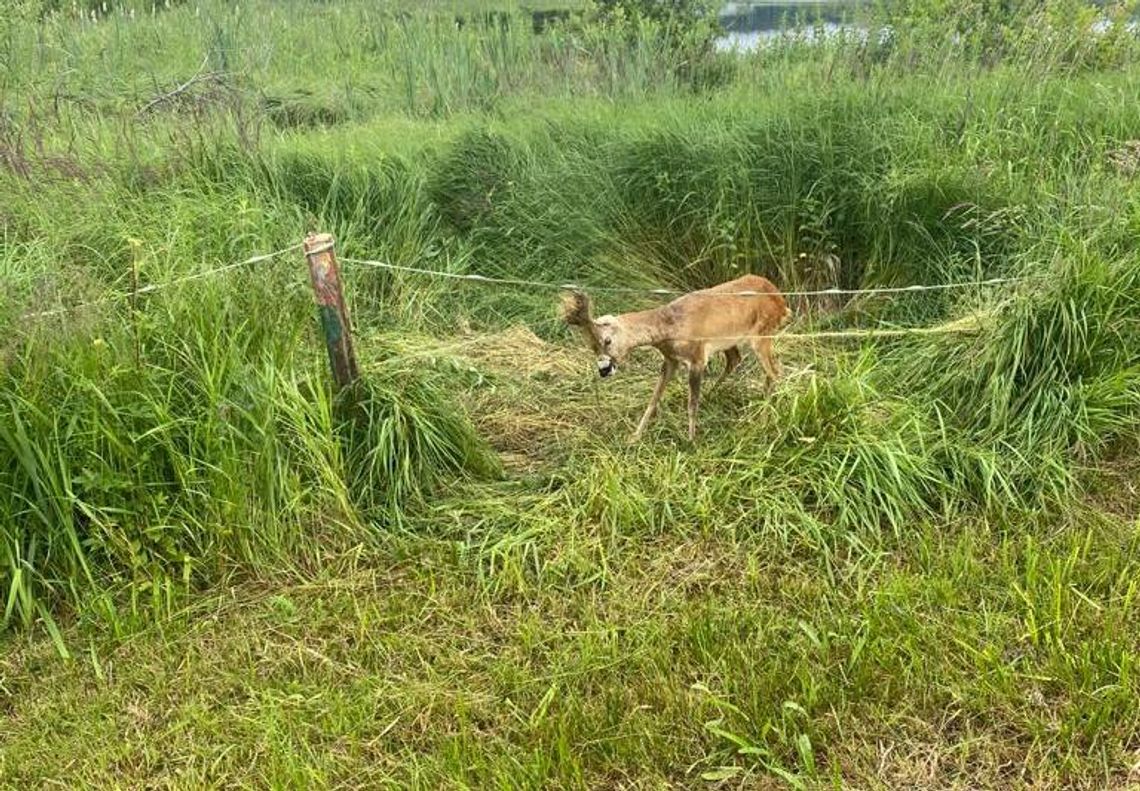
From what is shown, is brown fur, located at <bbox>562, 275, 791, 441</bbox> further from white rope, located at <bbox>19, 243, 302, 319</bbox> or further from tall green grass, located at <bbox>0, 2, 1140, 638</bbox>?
white rope, located at <bbox>19, 243, 302, 319</bbox>

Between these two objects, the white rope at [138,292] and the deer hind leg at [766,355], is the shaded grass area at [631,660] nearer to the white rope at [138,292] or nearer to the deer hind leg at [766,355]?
the deer hind leg at [766,355]

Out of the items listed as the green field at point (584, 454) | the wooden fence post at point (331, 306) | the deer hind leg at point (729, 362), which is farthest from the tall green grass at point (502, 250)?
the deer hind leg at point (729, 362)

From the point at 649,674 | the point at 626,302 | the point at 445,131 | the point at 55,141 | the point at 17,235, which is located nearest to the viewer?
the point at 649,674

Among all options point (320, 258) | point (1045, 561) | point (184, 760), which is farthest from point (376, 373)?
point (1045, 561)

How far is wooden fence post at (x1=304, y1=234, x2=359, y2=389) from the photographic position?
3.53 metres

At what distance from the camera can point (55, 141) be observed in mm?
5809

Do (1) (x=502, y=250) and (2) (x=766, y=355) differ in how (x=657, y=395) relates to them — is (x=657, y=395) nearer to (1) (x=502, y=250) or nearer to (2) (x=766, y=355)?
(2) (x=766, y=355)

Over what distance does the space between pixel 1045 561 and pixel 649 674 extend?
136 cm

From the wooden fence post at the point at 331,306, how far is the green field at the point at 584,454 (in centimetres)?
13

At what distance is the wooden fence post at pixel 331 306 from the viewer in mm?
3529

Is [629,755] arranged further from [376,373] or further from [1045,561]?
[376,373]

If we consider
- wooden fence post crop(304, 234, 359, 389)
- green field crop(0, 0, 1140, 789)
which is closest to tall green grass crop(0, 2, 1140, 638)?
green field crop(0, 0, 1140, 789)

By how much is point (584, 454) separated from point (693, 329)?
2.18 feet

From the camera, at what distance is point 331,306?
3588mm
